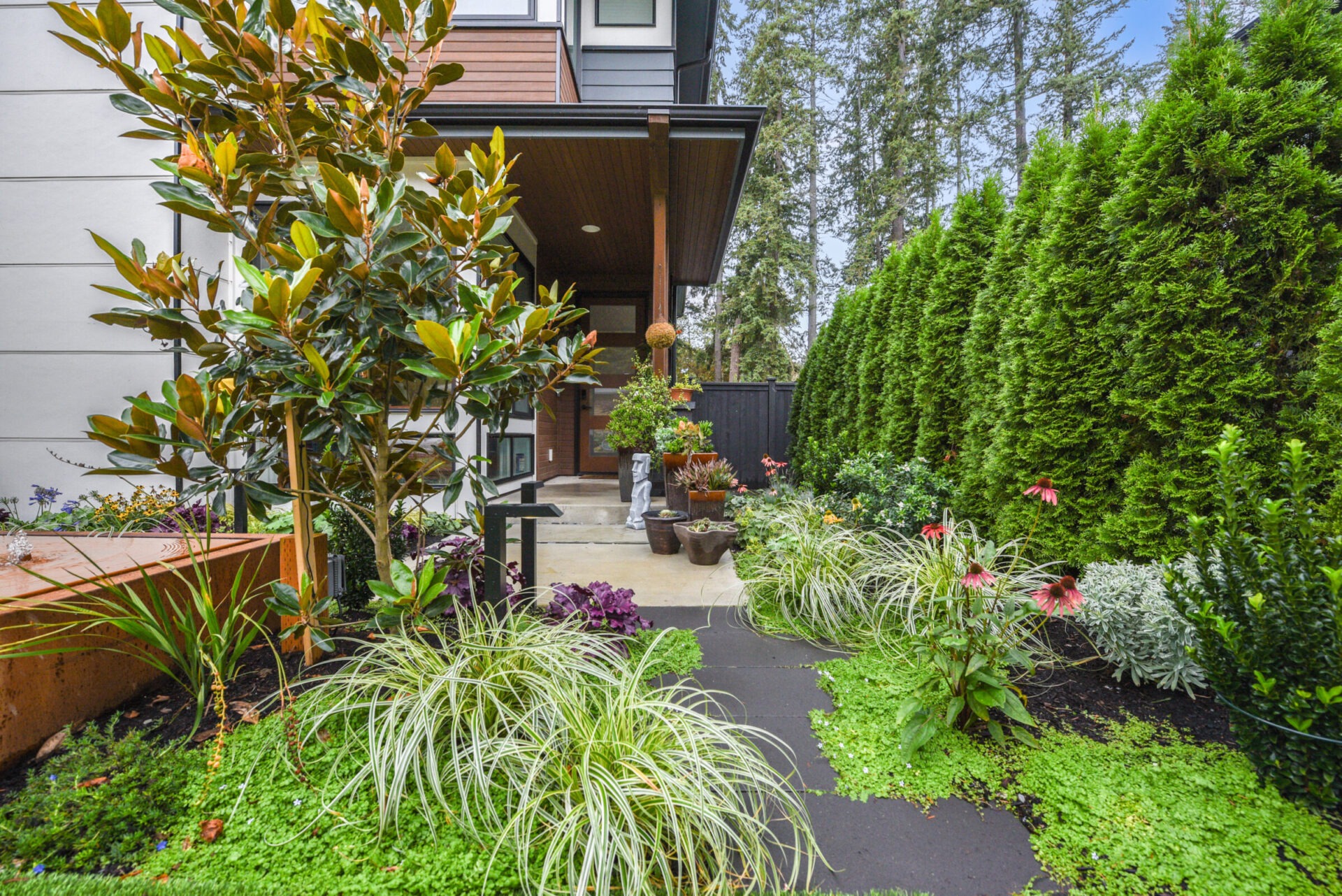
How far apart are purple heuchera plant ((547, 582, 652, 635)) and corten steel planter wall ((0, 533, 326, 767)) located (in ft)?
2.77

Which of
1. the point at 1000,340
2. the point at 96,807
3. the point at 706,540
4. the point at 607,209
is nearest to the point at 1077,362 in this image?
the point at 1000,340

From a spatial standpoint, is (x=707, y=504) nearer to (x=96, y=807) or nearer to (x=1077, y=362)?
(x=1077, y=362)

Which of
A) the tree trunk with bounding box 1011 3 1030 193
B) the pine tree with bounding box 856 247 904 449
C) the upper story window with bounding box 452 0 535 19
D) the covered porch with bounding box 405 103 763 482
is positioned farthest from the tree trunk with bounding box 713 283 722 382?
the upper story window with bounding box 452 0 535 19

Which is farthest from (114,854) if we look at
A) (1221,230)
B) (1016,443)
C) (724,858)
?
(1221,230)

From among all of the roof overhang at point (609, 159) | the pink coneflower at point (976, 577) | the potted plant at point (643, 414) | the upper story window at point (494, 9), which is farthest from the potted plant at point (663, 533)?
the upper story window at point (494, 9)

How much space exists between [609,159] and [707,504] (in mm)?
3052

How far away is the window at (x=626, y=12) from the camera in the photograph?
6.36m

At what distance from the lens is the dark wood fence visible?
26.1ft

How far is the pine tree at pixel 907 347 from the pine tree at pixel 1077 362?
1308mm

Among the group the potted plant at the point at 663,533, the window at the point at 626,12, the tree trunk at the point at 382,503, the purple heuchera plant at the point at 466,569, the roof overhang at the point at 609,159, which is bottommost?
the potted plant at the point at 663,533

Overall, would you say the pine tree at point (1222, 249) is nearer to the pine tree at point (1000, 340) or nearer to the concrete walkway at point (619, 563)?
the pine tree at point (1000, 340)

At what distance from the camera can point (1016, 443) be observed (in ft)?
9.26

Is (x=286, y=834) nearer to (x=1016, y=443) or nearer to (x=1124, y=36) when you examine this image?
(x=1016, y=443)

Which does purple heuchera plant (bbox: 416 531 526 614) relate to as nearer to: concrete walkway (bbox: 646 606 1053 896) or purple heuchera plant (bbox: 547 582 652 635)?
purple heuchera plant (bbox: 547 582 652 635)
